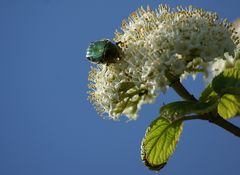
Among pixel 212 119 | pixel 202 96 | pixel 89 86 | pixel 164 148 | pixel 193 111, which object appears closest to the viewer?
pixel 193 111

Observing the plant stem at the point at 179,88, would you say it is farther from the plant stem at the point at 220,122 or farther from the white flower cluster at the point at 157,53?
the plant stem at the point at 220,122

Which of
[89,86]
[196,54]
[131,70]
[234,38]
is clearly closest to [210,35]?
[196,54]

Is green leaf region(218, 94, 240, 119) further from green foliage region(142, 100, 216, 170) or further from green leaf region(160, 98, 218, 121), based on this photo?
green foliage region(142, 100, 216, 170)

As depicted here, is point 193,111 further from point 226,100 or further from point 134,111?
point 134,111

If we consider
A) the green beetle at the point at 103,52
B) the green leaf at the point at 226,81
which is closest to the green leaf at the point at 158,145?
the green leaf at the point at 226,81

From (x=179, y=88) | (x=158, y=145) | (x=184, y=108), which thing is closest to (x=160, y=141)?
(x=158, y=145)

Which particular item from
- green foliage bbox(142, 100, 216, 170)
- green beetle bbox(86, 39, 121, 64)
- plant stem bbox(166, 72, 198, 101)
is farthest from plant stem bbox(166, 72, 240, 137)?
green beetle bbox(86, 39, 121, 64)
